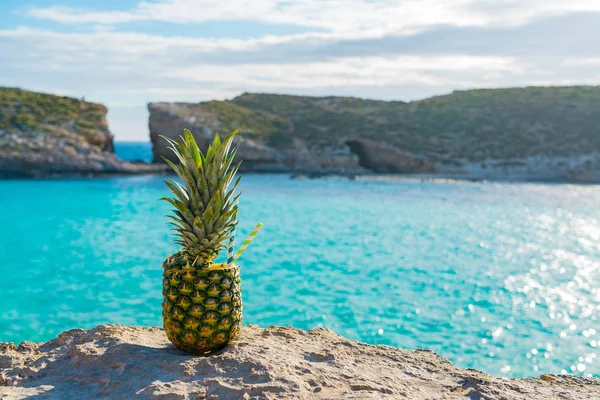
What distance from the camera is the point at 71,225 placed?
23250mm

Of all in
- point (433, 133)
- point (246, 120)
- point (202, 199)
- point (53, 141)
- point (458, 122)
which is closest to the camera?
point (202, 199)

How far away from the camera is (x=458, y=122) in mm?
64188

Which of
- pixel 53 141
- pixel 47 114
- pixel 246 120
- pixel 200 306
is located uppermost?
pixel 246 120

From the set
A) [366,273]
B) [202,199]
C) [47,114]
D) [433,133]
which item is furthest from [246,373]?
[433,133]

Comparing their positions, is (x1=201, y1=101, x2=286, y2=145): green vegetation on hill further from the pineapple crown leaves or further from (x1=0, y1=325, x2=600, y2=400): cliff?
the pineapple crown leaves

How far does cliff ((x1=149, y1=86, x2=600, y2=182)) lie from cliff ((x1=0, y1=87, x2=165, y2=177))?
21.6 ft

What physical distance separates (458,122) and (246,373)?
6270cm

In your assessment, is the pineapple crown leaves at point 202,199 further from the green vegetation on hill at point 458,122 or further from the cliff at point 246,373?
the green vegetation on hill at point 458,122

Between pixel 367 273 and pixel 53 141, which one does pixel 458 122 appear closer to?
pixel 53 141

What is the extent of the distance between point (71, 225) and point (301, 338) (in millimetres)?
19302

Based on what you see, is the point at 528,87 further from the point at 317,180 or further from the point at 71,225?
the point at 71,225

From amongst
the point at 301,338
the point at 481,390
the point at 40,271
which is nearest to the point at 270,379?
the point at 301,338

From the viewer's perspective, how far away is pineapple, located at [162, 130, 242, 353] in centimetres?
542

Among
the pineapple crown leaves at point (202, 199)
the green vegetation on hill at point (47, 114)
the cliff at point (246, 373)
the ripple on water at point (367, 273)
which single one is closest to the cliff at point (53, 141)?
the green vegetation on hill at point (47, 114)
